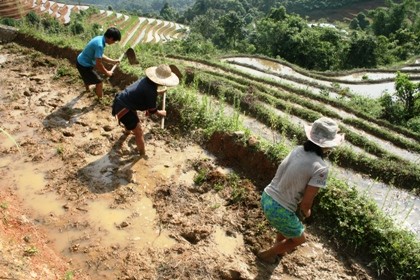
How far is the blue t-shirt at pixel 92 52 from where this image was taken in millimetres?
5496

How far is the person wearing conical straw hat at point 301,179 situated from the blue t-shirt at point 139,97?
6.89 ft

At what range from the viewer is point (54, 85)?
Result: 6676mm

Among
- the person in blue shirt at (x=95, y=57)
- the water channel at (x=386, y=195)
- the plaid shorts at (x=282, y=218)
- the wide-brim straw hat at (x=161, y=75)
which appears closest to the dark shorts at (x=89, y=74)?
the person in blue shirt at (x=95, y=57)

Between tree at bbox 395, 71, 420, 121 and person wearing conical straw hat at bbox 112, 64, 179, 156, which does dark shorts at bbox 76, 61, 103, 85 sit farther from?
tree at bbox 395, 71, 420, 121

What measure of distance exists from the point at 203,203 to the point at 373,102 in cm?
934

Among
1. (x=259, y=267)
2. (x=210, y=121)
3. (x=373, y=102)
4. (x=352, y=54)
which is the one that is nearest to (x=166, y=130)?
(x=210, y=121)

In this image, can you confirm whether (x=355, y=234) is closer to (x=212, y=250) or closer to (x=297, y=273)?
(x=297, y=273)

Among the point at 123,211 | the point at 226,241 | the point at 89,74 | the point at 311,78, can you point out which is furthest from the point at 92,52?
the point at 311,78

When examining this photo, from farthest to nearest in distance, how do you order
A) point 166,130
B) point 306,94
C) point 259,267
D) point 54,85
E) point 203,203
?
point 306,94 → point 54,85 → point 166,130 → point 203,203 → point 259,267

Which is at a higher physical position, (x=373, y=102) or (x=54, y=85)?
(x=54, y=85)

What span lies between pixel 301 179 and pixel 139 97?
2.44 meters

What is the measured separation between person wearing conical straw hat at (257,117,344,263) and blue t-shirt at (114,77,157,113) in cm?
210

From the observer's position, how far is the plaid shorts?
3.00 m

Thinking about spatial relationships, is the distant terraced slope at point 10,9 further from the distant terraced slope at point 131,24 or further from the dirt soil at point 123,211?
the dirt soil at point 123,211
